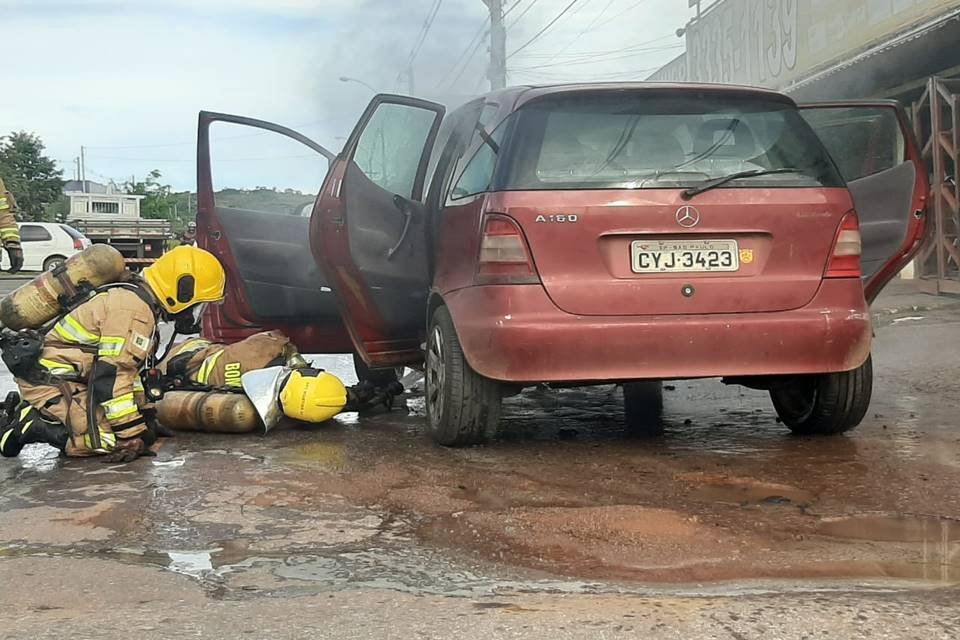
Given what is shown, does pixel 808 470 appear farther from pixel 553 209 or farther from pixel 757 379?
pixel 553 209

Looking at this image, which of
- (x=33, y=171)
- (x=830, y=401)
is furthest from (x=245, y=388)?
(x=33, y=171)

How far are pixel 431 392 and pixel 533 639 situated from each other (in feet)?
8.02

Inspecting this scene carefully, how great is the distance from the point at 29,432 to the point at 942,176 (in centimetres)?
1051

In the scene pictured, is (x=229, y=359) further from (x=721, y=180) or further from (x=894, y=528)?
(x=894, y=528)

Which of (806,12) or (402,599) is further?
(806,12)

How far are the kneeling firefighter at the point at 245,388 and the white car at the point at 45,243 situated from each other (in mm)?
21679

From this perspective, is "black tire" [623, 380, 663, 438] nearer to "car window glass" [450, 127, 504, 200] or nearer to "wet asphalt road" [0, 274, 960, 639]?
"wet asphalt road" [0, 274, 960, 639]

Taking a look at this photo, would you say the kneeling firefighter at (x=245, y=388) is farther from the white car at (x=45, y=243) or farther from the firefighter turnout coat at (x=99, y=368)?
the white car at (x=45, y=243)

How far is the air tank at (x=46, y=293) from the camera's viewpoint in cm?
490

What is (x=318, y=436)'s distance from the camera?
532cm

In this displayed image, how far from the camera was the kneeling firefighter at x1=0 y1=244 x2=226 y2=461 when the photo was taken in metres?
4.71

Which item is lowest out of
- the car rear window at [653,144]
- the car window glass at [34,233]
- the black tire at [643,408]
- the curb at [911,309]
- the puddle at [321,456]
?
the puddle at [321,456]

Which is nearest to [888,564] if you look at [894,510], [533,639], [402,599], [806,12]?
[894,510]

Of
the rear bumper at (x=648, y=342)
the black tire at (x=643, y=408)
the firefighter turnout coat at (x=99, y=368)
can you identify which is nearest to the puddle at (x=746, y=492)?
the rear bumper at (x=648, y=342)
